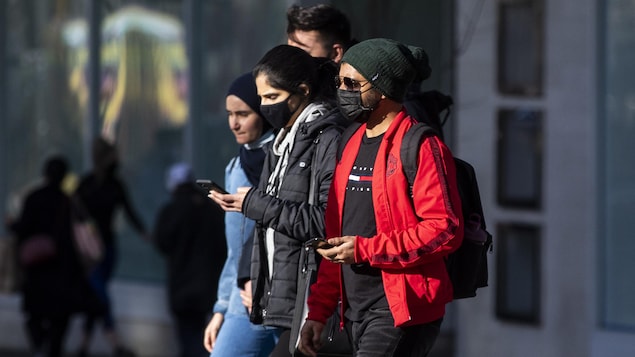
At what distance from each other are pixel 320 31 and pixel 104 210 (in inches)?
213

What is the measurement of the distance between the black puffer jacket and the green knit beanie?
33cm

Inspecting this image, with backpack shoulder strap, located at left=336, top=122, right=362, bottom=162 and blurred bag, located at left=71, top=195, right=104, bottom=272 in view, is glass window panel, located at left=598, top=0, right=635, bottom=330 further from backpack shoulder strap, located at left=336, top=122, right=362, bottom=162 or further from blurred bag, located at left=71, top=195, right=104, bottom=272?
backpack shoulder strap, located at left=336, top=122, right=362, bottom=162

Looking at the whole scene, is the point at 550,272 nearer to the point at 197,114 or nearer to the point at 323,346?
the point at 197,114

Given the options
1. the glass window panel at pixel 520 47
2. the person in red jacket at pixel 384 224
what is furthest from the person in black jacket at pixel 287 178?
the glass window panel at pixel 520 47

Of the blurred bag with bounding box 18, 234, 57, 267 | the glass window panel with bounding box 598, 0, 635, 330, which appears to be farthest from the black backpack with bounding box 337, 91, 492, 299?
the blurred bag with bounding box 18, 234, 57, 267

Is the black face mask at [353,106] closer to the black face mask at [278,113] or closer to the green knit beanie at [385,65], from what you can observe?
the green knit beanie at [385,65]

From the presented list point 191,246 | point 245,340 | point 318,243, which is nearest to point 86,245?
point 191,246

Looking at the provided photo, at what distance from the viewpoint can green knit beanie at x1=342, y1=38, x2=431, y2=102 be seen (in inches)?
171

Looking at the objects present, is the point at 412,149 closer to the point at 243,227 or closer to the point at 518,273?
the point at 243,227

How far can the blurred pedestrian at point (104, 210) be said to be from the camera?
405 inches

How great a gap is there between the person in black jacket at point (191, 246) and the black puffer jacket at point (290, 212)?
4334 millimetres

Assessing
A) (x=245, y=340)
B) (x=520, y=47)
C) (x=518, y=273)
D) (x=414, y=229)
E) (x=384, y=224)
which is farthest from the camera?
(x=518, y=273)

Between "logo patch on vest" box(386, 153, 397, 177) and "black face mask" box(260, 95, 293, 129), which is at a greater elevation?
"black face mask" box(260, 95, 293, 129)

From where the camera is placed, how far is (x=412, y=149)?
13.8ft
